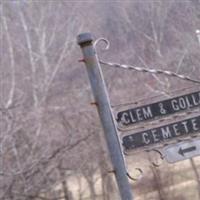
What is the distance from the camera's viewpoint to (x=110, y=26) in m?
12.6

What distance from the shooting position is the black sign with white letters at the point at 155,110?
316 centimetres

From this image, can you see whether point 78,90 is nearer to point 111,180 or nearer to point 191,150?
point 111,180

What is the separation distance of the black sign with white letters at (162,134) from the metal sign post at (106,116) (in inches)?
2.8

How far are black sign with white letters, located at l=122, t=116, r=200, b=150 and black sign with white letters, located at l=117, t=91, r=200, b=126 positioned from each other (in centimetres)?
7

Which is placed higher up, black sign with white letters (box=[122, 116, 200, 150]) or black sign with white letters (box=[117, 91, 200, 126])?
black sign with white letters (box=[117, 91, 200, 126])

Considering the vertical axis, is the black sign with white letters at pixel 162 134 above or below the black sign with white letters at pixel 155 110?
below

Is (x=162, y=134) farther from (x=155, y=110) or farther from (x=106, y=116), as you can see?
(x=106, y=116)

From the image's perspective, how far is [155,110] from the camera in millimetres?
3172

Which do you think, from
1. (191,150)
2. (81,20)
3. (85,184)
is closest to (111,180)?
(85,184)

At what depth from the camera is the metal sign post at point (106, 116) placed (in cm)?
309

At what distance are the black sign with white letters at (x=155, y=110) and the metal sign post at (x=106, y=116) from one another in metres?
0.08

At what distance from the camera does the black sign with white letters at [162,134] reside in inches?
123

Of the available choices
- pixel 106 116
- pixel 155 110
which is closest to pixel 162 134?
pixel 155 110

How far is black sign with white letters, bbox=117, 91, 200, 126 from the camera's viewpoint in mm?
3156
